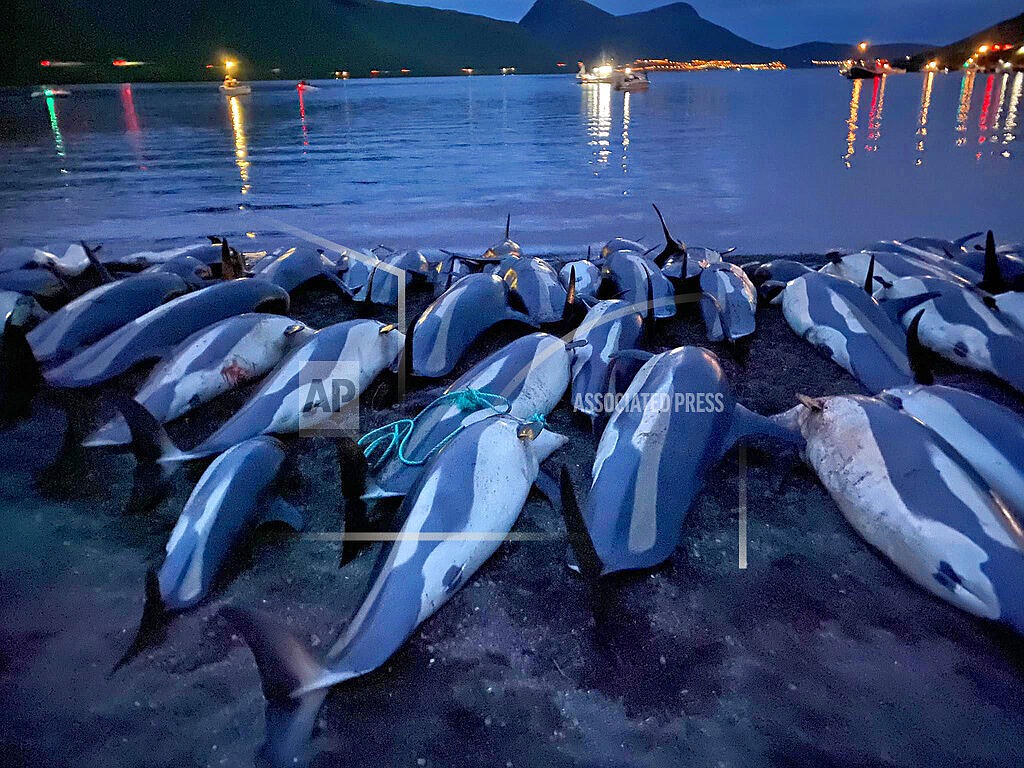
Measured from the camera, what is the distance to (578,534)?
267 centimetres

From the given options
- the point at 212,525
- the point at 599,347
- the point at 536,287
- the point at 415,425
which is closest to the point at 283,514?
the point at 212,525

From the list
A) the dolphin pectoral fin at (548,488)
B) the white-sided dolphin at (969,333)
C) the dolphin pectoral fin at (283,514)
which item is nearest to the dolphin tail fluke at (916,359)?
the white-sided dolphin at (969,333)

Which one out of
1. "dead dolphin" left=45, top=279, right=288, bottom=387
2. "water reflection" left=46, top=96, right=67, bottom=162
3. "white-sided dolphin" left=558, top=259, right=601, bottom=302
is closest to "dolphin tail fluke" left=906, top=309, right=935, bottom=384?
"white-sided dolphin" left=558, top=259, right=601, bottom=302

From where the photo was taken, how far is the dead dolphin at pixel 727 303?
5324mm

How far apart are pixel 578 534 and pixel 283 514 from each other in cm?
153

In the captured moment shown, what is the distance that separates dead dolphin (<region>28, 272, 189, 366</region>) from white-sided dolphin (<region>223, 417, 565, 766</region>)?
153 inches

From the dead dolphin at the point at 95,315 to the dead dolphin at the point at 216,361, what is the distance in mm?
1109

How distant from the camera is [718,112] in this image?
120ft

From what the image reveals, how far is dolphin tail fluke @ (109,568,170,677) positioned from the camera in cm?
259

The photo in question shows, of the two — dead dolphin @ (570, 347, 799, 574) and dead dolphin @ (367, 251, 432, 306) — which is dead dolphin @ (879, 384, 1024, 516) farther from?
dead dolphin @ (367, 251, 432, 306)

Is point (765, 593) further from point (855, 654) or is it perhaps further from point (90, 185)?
point (90, 185)

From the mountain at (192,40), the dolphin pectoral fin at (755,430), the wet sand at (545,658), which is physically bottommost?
the wet sand at (545,658)

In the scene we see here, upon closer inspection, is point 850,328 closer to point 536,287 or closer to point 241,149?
point 536,287

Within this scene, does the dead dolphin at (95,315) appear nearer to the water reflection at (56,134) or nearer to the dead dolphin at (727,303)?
the dead dolphin at (727,303)
